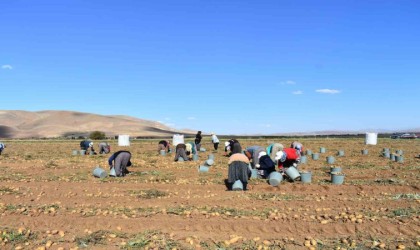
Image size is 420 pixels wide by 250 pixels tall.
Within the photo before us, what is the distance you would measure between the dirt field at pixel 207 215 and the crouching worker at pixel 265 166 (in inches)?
28.1

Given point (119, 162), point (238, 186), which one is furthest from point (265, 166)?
point (119, 162)

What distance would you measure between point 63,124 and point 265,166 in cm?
14325

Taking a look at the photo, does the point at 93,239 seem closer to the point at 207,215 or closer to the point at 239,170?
the point at 207,215

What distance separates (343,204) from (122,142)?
35867 mm

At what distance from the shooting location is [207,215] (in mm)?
8797

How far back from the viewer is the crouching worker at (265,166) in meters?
14.4

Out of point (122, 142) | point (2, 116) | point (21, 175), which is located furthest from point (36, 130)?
point (21, 175)

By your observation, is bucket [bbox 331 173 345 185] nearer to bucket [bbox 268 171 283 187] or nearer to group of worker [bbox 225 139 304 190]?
bucket [bbox 268 171 283 187]

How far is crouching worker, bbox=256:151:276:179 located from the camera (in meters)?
14.4

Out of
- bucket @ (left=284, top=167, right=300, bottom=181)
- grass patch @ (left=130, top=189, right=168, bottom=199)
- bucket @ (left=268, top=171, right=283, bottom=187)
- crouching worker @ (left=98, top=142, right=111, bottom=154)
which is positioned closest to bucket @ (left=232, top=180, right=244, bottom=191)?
bucket @ (left=268, top=171, right=283, bottom=187)

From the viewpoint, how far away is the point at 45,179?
15219 millimetres

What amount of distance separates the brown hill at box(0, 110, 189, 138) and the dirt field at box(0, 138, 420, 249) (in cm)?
12273

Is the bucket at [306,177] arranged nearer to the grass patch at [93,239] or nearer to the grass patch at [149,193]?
the grass patch at [149,193]

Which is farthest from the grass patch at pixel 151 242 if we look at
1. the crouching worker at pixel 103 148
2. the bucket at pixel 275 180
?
the crouching worker at pixel 103 148
